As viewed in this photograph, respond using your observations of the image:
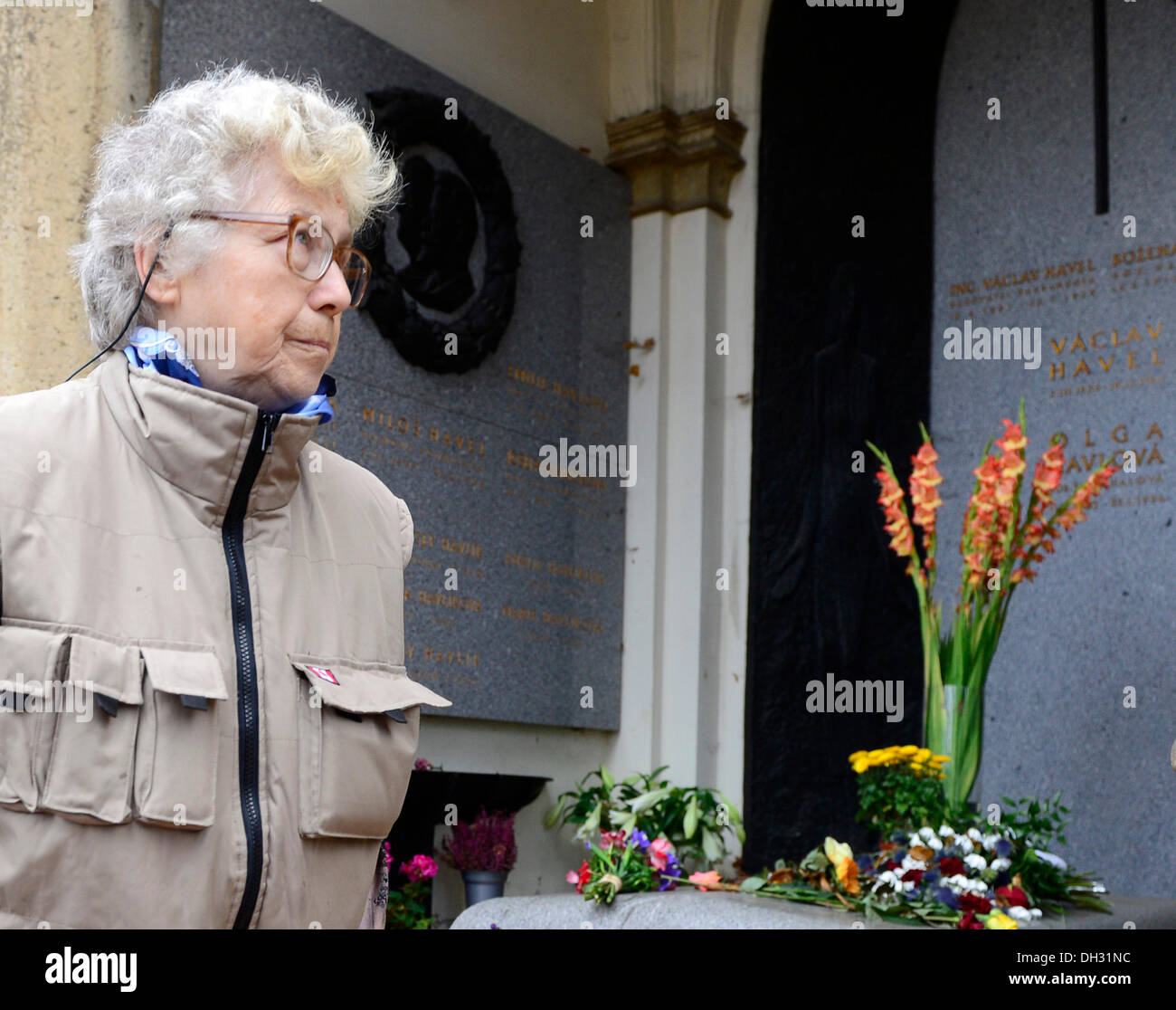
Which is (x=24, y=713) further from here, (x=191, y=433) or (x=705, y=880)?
(x=705, y=880)

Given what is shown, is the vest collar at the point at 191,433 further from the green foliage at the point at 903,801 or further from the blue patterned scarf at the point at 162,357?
the green foliage at the point at 903,801

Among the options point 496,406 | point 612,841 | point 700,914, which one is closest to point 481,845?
point 612,841

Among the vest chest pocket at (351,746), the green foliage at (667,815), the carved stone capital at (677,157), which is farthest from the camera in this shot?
the carved stone capital at (677,157)

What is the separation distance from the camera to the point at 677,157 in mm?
5340

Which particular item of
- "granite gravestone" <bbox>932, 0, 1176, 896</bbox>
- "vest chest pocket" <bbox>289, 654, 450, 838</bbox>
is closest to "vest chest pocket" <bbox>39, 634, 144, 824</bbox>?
"vest chest pocket" <bbox>289, 654, 450, 838</bbox>

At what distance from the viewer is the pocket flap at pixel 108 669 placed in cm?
119

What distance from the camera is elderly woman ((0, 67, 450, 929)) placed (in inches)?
47.1

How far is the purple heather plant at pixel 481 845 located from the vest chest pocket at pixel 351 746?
292 centimetres

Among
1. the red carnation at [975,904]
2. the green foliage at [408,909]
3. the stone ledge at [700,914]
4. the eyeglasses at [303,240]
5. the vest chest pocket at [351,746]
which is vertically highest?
the eyeglasses at [303,240]

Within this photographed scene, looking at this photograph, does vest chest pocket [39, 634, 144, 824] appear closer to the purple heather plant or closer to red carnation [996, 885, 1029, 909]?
red carnation [996, 885, 1029, 909]

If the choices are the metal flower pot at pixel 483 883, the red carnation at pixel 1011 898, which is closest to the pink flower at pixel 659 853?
the metal flower pot at pixel 483 883

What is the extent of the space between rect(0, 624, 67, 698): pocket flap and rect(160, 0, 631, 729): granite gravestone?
9.60 feet
